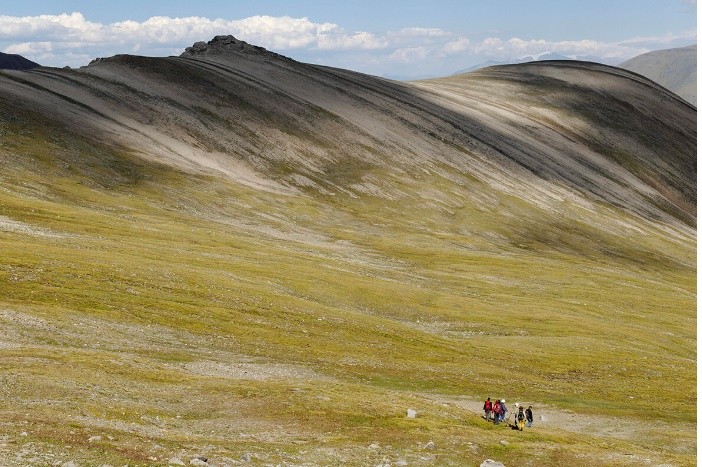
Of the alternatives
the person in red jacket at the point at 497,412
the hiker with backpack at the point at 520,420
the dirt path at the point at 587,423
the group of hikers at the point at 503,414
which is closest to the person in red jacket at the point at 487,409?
the group of hikers at the point at 503,414

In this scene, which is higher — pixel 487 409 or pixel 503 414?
pixel 487 409

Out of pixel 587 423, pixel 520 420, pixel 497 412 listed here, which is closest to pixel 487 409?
pixel 497 412

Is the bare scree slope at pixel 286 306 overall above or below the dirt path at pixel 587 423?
above

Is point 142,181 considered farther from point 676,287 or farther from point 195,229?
point 676,287

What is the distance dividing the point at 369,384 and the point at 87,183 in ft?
300

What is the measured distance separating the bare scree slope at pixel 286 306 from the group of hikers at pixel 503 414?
1399 millimetres

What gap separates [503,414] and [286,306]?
33648 millimetres

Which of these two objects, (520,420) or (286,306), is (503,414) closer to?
(520,420)

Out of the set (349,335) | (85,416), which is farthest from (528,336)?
(85,416)

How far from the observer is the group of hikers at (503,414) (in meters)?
56.9

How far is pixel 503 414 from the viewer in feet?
191

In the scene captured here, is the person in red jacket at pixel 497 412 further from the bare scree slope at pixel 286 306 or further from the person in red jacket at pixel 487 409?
the bare scree slope at pixel 286 306

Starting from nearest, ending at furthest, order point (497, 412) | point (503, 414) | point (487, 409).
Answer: point (497, 412) → point (503, 414) → point (487, 409)

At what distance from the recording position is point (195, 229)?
126 metres
